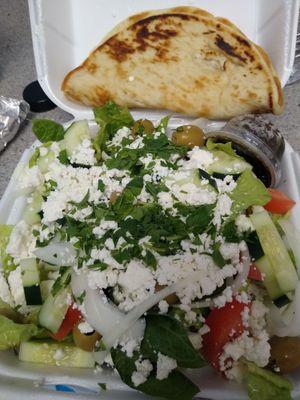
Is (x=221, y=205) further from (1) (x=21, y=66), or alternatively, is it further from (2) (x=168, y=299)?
Answer: (1) (x=21, y=66)

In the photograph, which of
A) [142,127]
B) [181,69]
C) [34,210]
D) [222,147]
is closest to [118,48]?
[181,69]

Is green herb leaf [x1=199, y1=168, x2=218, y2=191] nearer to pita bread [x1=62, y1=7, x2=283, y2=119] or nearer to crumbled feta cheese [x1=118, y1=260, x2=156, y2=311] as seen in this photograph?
crumbled feta cheese [x1=118, y1=260, x2=156, y2=311]

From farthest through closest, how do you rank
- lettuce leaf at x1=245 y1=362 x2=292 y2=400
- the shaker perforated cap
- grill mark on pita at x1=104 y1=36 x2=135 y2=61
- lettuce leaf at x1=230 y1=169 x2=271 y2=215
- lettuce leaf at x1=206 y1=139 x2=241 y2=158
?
the shaker perforated cap → grill mark on pita at x1=104 y1=36 x2=135 y2=61 → lettuce leaf at x1=206 y1=139 x2=241 y2=158 → lettuce leaf at x1=230 y1=169 x2=271 y2=215 → lettuce leaf at x1=245 y1=362 x2=292 y2=400

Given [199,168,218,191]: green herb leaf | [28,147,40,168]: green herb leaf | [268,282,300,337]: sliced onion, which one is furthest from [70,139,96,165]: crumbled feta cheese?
[268,282,300,337]: sliced onion

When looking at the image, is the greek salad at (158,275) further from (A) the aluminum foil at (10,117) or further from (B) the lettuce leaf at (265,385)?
(A) the aluminum foil at (10,117)

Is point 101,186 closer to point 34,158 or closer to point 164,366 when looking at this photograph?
point 34,158

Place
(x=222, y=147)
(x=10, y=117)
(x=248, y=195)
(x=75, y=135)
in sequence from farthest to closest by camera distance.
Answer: (x=10, y=117), (x=75, y=135), (x=222, y=147), (x=248, y=195)
